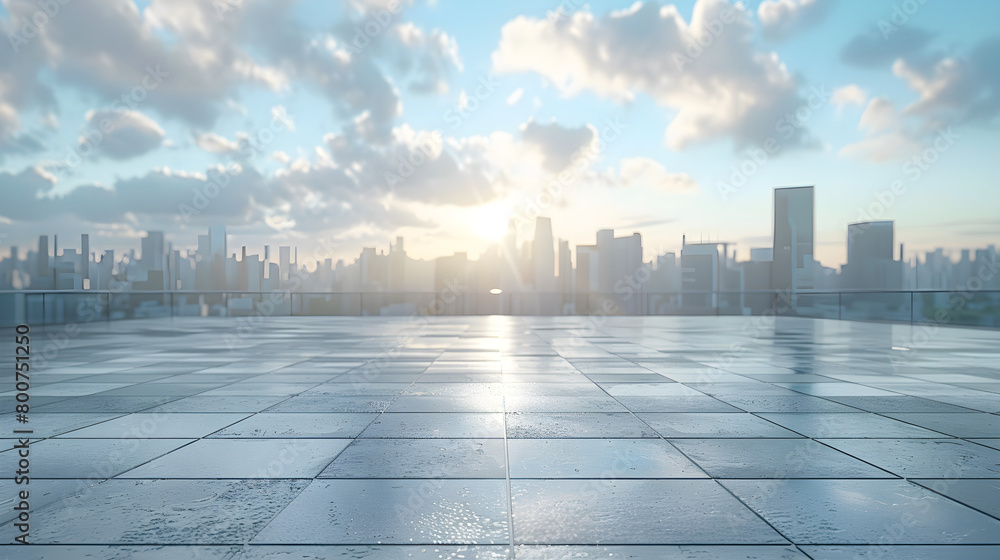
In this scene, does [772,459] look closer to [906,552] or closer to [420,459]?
[906,552]

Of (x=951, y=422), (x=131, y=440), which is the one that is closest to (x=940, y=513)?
(x=951, y=422)

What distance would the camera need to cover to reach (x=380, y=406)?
662 cm

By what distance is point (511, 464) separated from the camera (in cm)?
438

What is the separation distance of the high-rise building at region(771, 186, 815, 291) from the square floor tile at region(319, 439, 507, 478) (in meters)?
28.0

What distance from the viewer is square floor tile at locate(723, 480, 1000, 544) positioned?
3129mm

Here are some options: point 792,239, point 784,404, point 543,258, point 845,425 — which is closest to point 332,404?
point 784,404

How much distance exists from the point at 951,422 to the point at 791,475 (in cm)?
295

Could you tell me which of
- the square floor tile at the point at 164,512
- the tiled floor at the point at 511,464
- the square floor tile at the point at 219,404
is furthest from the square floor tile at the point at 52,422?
the square floor tile at the point at 164,512

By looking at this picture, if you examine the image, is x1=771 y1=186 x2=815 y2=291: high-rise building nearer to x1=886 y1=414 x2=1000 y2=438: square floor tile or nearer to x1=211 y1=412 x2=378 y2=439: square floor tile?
x1=886 y1=414 x2=1000 y2=438: square floor tile

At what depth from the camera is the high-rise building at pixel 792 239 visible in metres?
29.6

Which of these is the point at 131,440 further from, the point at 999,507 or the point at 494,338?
the point at 494,338

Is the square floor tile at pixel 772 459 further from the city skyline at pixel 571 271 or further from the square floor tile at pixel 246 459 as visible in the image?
the city skyline at pixel 571 271

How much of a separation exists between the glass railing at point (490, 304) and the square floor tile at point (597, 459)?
76.8 ft

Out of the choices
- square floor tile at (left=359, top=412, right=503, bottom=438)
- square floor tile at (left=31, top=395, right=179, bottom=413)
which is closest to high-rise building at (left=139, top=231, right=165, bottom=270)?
square floor tile at (left=31, top=395, right=179, bottom=413)
